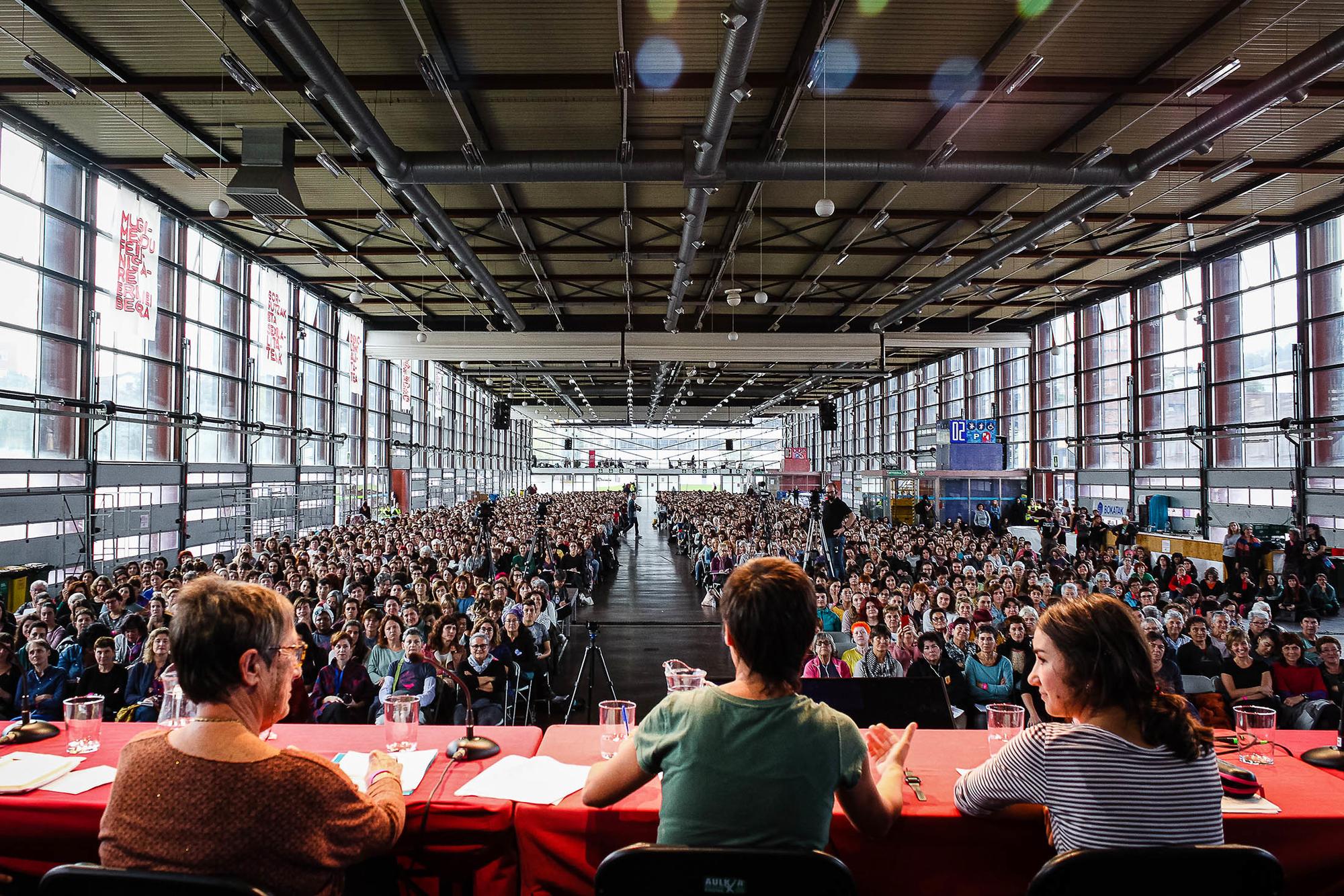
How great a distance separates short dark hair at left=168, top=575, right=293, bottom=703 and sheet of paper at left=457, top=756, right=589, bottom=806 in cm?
82

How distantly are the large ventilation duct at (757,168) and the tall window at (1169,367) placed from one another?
1038 centimetres

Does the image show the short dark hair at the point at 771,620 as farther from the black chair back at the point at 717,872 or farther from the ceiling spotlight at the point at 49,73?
the ceiling spotlight at the point at 49,73

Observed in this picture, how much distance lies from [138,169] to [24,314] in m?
2.96

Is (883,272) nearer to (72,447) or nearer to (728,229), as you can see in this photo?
(728,229)

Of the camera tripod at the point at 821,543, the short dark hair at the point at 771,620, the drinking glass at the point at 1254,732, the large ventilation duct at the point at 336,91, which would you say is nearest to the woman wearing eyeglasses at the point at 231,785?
the short dark hair at the point at 771,620

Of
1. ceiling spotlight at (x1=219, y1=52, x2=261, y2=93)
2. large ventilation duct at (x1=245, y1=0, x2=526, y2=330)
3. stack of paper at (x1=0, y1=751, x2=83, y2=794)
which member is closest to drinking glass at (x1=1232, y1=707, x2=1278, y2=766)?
stack of paper at (x1=0, y1=751, x2=83, y2=794)

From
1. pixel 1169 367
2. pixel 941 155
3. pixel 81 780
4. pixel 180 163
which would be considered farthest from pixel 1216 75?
pixel 1169 367

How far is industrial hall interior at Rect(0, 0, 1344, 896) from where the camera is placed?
154cm

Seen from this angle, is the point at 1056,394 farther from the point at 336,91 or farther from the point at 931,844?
the point at 931,844

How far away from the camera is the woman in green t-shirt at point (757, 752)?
1428 millimetres

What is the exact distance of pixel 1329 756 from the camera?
2.35m

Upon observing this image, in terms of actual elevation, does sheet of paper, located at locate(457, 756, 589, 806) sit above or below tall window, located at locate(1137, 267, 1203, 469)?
below

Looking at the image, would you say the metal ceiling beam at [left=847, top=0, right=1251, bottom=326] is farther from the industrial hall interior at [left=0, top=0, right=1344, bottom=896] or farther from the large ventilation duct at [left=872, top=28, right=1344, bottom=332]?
the large ventilation duct at [left=872, top=28, right=1344, bottom=332]

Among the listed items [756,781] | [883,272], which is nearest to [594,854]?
[756,781]
